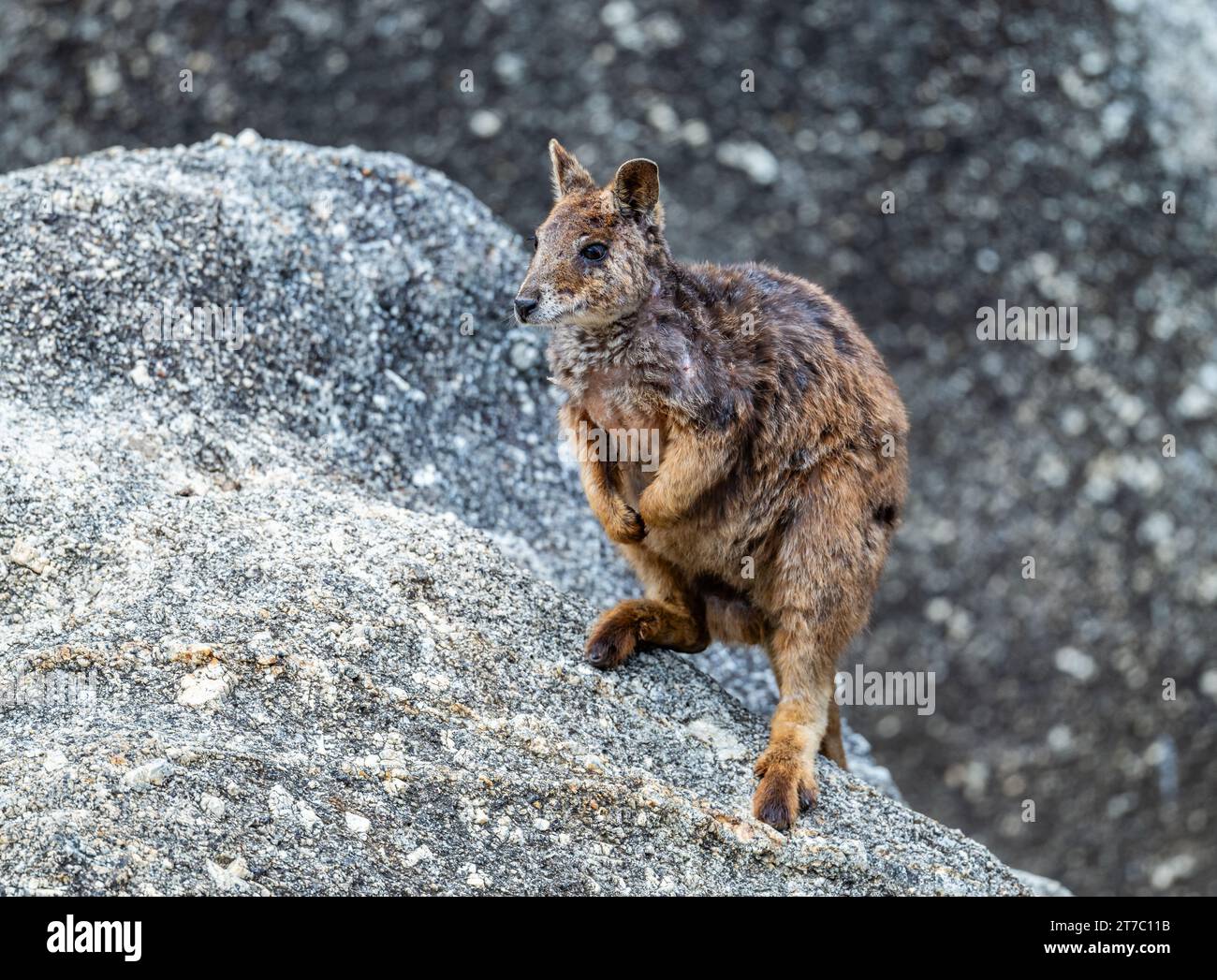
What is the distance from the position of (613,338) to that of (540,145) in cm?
745

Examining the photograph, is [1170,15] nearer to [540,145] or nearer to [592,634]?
[540,145]

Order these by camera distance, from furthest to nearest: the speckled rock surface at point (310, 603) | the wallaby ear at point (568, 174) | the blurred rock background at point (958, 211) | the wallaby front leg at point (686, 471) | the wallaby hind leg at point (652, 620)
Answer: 1. the blurred rock background at point (958, 211)
2. the wallaby ear at point (568, 174)
3. the wallaby hind leg at point (652, 620)
4. the wallaby front leg at point (686, 471)
5. the speckled rock surface at point (310, 603)

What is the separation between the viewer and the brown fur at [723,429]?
5.89 metres

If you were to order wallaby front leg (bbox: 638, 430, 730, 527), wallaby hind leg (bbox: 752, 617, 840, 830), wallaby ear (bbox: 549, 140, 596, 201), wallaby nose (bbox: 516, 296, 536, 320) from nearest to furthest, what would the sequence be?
1. wallaby hind leg (bbox: 752, 617, 840, 830)
2. wallaby nose (bbox: 516, 296, 536, 320)
3. wallaby front leg (bbox: 638, 430, 730, 527)
4. wallaby ear (bbox: 549, 140, 596, 201)

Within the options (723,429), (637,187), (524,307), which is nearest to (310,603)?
(524,307)

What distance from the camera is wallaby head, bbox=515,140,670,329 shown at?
5.77 meters

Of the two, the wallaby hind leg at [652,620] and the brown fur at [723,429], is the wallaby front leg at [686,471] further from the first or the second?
the wallaby hind leg at [652,620]

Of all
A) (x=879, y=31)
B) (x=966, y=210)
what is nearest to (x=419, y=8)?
(x=879, y=31)

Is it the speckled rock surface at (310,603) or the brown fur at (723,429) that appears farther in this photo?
the brown fur at (723,429)

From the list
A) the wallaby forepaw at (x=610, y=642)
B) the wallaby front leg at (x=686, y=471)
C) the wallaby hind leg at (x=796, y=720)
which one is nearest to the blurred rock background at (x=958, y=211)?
the wallaby hind leg at (x=796, y=720)

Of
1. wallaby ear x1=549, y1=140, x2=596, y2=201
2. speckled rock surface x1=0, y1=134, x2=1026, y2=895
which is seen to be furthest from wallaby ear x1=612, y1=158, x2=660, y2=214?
speckled rock surface x1=0, y1=134, x2=1026, y2=895

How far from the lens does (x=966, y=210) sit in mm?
13055

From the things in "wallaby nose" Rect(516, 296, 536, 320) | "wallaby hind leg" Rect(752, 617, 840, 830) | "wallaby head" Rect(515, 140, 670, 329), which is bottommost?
"wallaby hind leg" Rect(752, 617, 840, 830)

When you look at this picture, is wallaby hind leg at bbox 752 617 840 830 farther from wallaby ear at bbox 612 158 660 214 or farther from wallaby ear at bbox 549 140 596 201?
wallaby ear at bbox 549 140 596 201
